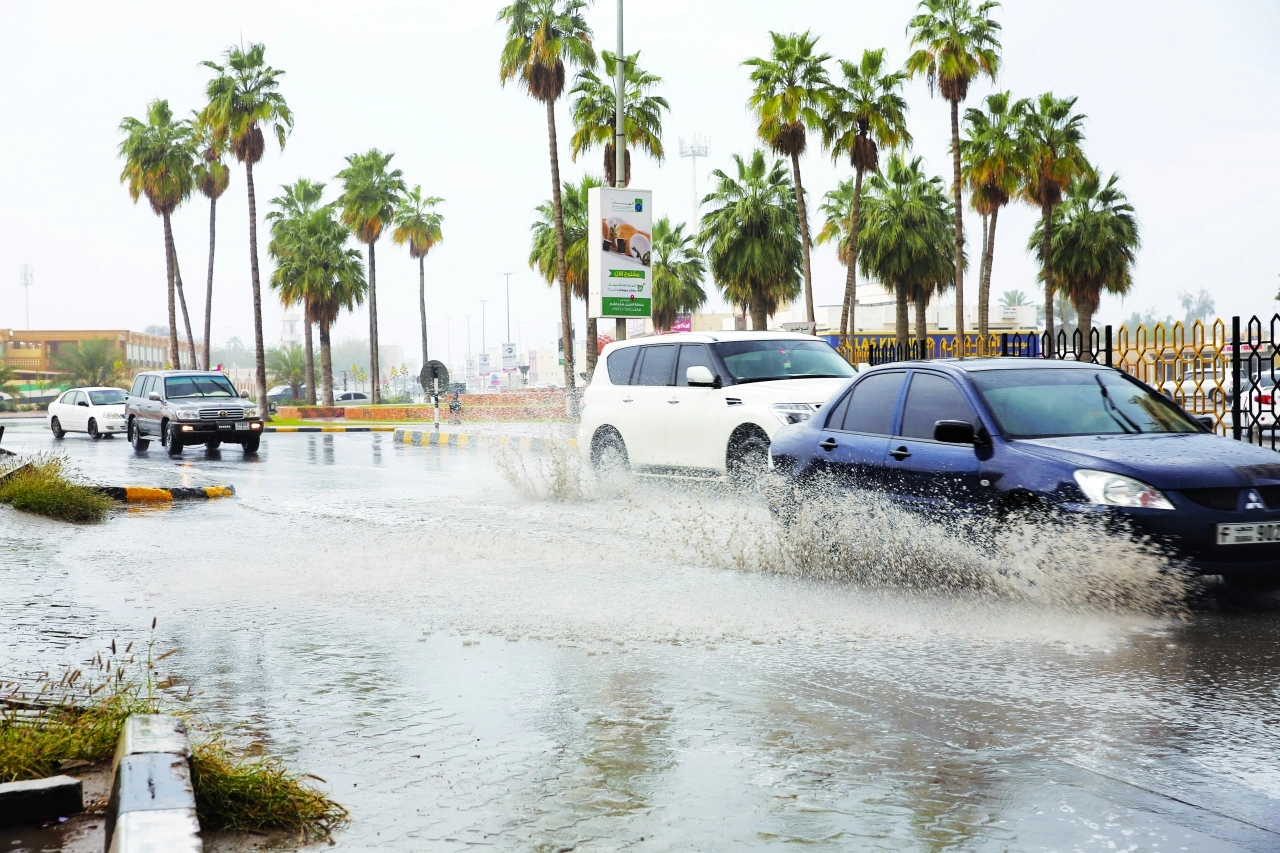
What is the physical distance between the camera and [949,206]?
54.4 meters

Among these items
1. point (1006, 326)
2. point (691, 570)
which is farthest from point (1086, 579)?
point (1006, 326)

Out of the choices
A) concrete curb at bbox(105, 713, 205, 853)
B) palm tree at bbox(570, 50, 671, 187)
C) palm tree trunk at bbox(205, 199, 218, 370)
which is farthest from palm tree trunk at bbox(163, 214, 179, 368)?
concrete curb at bbox(105, 713, 205, 853)

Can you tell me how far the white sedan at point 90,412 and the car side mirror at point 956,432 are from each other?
32.4m

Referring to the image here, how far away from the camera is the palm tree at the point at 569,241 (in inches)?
2082

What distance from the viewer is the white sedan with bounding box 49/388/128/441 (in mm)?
36250

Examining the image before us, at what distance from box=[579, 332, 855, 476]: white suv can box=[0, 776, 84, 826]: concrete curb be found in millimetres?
9019

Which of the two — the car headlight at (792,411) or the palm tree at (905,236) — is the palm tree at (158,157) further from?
the car headlight at (792,411)

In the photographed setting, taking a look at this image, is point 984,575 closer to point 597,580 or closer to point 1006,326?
point 597,580

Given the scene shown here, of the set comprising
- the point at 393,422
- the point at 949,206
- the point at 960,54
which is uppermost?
the point at 960,54

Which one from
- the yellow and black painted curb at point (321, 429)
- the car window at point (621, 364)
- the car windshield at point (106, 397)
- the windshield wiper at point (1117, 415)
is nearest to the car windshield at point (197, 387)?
the car windshield at point (106, 397)

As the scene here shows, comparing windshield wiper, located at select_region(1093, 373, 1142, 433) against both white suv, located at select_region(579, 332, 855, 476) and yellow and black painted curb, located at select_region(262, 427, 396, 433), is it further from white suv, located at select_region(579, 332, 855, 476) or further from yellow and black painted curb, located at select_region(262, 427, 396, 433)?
yellow and black painted curb, located at select_region(262, 427, 396, 433)

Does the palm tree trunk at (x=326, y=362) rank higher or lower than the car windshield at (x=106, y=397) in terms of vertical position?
higher

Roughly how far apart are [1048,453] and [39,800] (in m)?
5.63

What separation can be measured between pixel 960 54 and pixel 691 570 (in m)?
38.8
